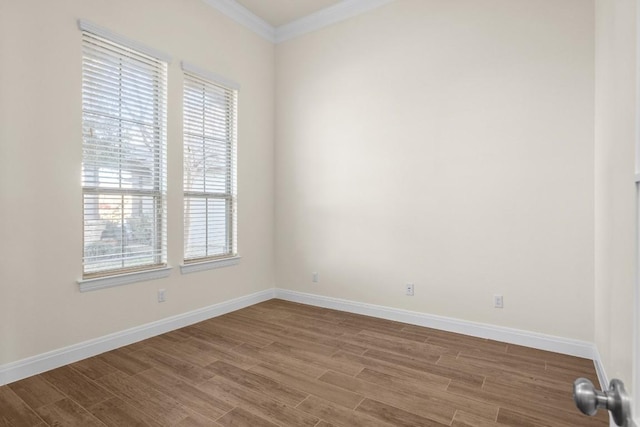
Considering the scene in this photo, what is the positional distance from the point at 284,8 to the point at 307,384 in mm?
3861

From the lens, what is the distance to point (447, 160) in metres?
3.36

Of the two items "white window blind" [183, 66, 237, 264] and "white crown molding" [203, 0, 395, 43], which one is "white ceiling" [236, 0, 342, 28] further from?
"white window blind" [183, 66, 237, 264]

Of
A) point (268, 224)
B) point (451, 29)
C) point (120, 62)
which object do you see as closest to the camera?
point (120, 62)

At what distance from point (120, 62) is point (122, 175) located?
3.11 ft

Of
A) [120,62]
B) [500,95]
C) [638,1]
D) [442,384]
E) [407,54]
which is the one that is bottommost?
[442,384]

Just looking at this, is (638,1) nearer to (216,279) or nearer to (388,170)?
(388,170)

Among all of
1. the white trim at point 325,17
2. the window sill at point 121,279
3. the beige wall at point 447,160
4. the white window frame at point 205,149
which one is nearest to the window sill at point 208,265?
the white window frame at point 205,149

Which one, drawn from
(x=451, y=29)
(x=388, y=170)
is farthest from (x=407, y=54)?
(x=388, y=170)

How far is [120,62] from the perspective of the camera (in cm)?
297

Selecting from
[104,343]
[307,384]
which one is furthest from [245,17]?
[307,384]

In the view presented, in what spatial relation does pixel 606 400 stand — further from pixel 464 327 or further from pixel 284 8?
pixel 284 8

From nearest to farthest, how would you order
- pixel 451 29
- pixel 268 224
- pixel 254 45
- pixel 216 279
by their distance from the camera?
pixel 451 29, pixel 216 279, pixel 254 45, pixel 268 224

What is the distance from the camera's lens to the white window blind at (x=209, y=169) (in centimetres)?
360

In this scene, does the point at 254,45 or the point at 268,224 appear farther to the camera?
the point at 268,224
